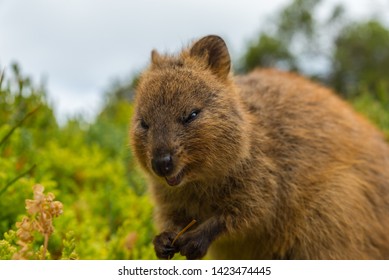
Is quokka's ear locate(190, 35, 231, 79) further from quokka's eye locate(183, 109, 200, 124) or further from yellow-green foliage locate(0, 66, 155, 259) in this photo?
yellow-green foliage locate(0, 66, 155, 259)

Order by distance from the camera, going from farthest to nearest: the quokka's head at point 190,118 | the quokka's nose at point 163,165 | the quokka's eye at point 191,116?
the quokka's eye at point 191,116 < the quokka's head at point 190,118 < the quokka's nose at point 163,165

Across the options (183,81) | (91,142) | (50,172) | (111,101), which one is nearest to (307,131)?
(183,81)

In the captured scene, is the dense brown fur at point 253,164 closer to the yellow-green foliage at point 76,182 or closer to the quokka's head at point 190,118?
the quokka's head at point 190,118

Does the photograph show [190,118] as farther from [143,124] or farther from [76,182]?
[76,182]

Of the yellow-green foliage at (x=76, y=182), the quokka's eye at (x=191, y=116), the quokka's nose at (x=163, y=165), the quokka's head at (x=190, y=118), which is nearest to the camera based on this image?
the quokka's nose at (x=163, y=165)

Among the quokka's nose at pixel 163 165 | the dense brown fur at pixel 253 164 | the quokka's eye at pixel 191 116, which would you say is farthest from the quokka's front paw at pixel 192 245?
the quokka's eye at pixel 191 116

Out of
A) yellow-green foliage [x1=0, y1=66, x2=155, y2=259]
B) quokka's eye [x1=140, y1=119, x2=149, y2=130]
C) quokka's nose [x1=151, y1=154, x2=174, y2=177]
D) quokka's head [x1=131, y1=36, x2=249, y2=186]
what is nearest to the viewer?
quokka's nose [x1=151, y1=154, x2=174, y2=177]

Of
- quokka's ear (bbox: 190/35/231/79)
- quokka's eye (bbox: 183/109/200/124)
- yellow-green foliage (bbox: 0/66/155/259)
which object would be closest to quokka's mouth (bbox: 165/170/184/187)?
quokka's eye (bbox: 183/109/200/124)
